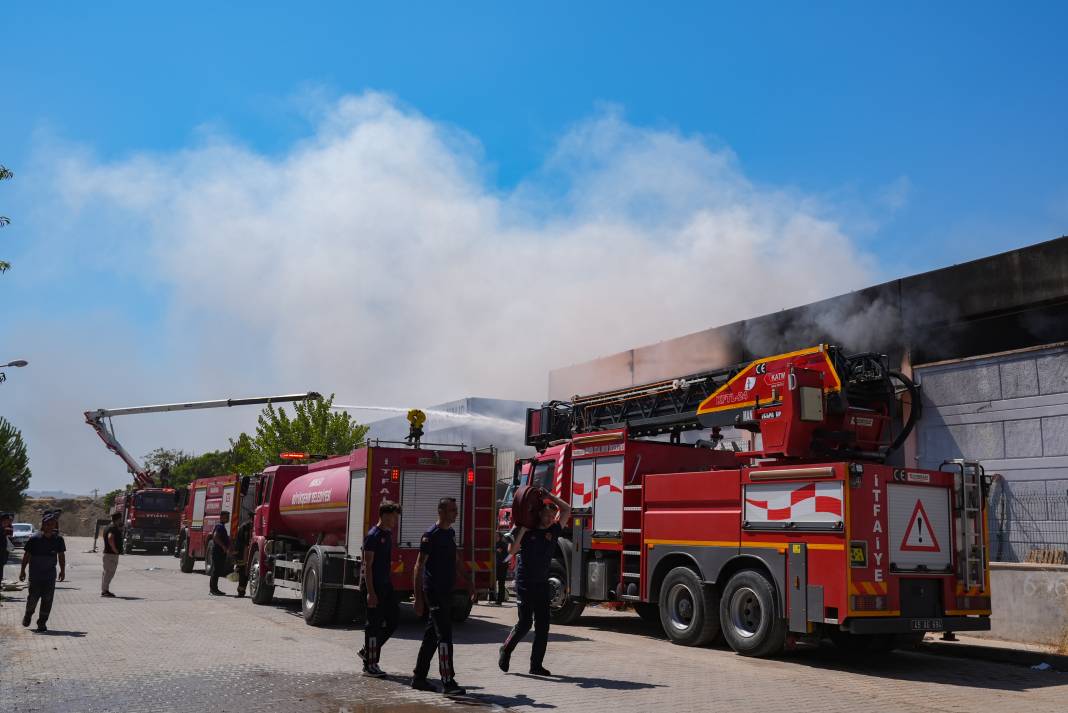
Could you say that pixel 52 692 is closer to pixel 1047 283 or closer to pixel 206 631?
pixel 206 631

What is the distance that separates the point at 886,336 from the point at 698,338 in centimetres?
864

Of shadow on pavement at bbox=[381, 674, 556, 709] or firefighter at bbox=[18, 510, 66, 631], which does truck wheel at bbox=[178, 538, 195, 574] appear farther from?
shadow on pavement at bbox=[381, 674, 556, 709]

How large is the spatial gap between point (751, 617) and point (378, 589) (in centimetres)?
507

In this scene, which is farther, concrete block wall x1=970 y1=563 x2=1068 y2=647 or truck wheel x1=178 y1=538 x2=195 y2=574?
truck wheel x1=178 y1=538 x2=195 y2=574

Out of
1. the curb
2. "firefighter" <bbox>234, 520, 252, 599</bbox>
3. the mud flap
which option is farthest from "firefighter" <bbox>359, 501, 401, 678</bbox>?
"firefighter" <bbox>234, 520, 252, 599</bbox>

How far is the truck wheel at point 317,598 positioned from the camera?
13523 mm

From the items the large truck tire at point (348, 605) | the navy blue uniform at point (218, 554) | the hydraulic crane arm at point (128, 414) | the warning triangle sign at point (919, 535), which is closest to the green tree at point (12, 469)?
the hydraulic crane arm at point (128, 414)

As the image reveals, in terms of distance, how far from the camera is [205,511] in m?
27.1

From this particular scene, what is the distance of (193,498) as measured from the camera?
28781 mm

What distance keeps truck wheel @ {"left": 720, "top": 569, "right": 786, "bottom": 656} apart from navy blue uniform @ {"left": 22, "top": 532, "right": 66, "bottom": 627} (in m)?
9.36

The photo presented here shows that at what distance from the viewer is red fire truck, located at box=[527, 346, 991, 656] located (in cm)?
1034

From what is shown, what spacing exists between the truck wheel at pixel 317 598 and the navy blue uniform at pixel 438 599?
5523mm

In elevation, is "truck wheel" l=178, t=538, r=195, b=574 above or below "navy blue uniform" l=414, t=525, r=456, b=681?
below

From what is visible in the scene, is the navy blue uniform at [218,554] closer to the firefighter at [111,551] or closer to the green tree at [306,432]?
the firefighter at [111,551]
